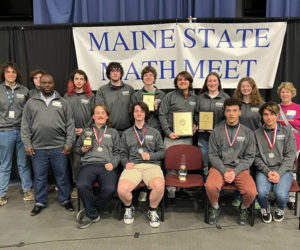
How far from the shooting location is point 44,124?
335 centimetres

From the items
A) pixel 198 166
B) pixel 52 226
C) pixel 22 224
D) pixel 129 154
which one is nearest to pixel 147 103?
pixel 129 154

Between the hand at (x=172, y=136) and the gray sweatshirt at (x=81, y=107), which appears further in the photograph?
the gray sweatshirt at (x=81, y=107)

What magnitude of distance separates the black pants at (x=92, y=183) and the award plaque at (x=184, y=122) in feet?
3.24

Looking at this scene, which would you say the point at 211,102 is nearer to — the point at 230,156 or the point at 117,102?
the point at 230,156

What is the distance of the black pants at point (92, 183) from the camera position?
10.1 ft

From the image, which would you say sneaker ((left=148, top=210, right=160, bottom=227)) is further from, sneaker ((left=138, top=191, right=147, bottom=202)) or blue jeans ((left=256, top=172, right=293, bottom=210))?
blue jeans ((left=256, top=172, right=293, bottom=210))

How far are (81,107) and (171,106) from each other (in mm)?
1192

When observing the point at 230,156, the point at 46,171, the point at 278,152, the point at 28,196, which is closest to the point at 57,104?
the point at 46,171

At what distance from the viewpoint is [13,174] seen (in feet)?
15.3

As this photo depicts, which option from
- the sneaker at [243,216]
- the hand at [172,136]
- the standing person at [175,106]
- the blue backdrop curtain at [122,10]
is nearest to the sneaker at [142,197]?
the standing person at [175,106]

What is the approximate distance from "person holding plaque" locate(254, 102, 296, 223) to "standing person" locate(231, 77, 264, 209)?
0.67ft

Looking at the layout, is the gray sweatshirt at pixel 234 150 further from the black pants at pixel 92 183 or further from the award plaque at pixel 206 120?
the black pants at pixel 92 183

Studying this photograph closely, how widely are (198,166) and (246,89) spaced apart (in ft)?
3.67

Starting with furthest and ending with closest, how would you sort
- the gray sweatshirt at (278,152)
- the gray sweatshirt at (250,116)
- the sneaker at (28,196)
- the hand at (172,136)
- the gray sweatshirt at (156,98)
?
1. the sneaker at (28,196)
2. the gray sweatshirt at (156,98)
3. the hand at (172,136)
4. the gray sweatshirt at (250,116)
5. the gray sweatshirt at (278,152)
